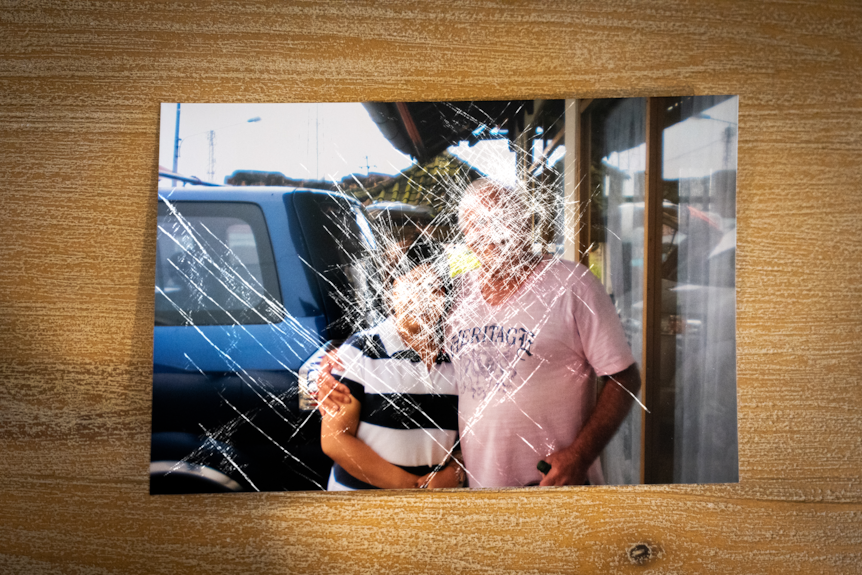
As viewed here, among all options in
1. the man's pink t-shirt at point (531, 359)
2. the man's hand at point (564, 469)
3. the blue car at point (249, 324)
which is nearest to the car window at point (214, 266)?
the blue car at point (249, 324)

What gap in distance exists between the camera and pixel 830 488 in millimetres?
1370

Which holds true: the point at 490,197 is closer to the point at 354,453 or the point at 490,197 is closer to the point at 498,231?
the point at 498,231

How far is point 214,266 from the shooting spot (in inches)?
51.4

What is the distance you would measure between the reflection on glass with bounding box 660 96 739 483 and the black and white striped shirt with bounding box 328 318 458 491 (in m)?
0.53

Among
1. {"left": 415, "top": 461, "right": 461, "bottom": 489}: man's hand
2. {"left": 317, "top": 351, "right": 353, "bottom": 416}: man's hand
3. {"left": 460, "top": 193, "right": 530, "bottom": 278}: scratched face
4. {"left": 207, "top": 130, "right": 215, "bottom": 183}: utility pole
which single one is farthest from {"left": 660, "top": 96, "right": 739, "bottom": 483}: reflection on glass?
{"left": 207, "top": 130, "right": 215, "bottom": 183}: utility pole

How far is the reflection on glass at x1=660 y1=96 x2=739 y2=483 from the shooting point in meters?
→ 1.32

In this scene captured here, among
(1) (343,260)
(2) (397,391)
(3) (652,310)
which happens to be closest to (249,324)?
(1) (343,260)

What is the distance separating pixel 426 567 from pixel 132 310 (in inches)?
37.5

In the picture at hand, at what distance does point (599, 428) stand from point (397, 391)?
0.48m

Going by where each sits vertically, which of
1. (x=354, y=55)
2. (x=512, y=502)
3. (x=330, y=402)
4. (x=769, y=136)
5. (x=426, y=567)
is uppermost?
(x=354, y=55)

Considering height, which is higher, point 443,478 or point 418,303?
point 418,303

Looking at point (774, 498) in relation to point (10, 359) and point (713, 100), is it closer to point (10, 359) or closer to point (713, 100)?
point (713, 100)

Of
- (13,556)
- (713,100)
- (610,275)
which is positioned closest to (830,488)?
(610,275)

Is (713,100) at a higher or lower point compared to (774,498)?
higher
